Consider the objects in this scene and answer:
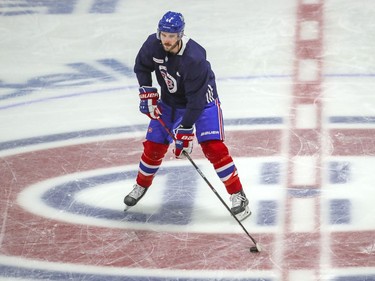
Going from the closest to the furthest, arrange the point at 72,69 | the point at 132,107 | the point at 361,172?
the point at 361,172, the point at 132,107, the point at 72,69

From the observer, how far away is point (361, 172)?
18.0 ft

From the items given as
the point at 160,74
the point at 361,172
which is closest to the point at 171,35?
the point at 160,74

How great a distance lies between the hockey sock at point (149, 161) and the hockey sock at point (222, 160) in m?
0.25

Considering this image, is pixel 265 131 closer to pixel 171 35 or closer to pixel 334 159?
pixel 334 159

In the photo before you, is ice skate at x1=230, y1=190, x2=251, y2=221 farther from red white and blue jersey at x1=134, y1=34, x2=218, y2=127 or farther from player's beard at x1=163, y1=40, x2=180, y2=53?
player's beard at x1=163, y1=40, x2=180, y2=53

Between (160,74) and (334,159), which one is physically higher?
(160,74)

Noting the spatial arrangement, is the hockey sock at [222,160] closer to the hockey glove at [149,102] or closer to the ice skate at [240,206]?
the ice skate at [240,206]

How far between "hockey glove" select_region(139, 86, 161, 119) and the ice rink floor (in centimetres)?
56

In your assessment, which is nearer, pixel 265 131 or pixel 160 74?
pixel 160 74

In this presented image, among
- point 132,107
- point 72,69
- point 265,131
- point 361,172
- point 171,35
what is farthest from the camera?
point 72,69

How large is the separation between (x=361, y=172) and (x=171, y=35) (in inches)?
56.5

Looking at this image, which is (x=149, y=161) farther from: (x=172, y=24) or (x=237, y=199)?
(x=172, y=24)

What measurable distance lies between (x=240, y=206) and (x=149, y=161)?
52 centimetres

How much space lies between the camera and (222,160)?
4.97 m
